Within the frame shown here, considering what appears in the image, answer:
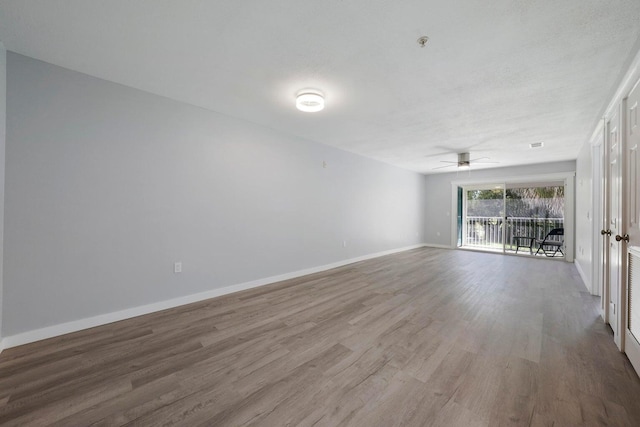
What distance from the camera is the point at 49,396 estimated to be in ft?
4.95

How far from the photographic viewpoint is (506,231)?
718 centimetres

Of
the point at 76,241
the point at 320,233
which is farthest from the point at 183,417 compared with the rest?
the point at 320,233

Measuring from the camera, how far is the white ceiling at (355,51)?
1604mm

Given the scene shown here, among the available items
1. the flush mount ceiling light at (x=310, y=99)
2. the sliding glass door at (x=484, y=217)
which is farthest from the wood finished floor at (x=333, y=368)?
the sliding glass door at (x=484, y=217)

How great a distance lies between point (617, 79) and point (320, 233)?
4017 millimetres

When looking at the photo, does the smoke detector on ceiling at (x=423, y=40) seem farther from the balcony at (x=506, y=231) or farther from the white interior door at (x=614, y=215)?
the balcony at (x=506, y=231)

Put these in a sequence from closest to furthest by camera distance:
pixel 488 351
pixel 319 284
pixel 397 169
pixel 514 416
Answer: pixel 514 416 < pixel 488 351 < pixel 319 284 < pixel 397 169

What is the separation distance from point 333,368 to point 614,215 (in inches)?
111

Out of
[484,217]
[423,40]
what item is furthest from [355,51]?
[484,217]

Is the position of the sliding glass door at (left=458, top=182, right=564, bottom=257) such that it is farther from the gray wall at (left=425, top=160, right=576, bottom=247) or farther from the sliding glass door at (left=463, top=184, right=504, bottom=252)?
the gray wall at (left=425, top=160, right=576, bottom=247)

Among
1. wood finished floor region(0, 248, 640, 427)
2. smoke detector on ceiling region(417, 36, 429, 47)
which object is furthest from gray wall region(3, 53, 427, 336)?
smoke detector on ceiling region(417, 36, 429, 47)

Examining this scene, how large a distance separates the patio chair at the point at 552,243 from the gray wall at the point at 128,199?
645 centimetres

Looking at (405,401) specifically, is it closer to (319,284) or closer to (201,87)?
(319,284)

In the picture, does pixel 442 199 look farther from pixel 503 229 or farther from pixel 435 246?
pixel 503 229
